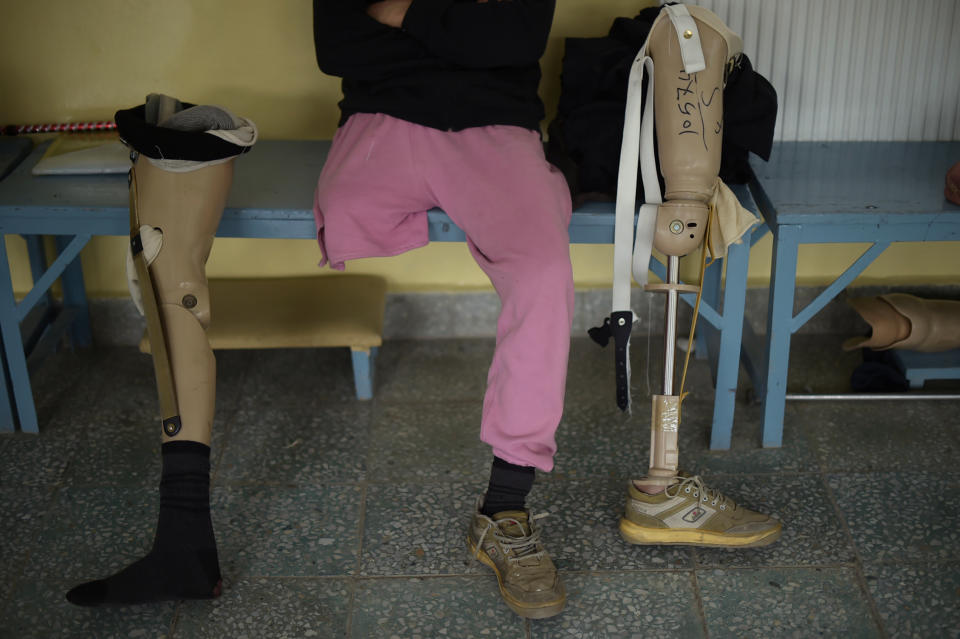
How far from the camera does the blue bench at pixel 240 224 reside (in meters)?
2.21

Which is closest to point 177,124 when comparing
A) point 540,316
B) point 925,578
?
point 540,316

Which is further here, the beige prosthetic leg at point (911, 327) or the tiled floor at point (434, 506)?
the beige prosthetic leg at point (911, 327)

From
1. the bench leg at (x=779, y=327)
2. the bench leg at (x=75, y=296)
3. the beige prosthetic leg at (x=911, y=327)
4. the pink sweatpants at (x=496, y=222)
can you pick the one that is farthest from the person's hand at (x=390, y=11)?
the beige prosthetic leg at (x=911, y=327)

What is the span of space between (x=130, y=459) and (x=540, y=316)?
3.38 feet

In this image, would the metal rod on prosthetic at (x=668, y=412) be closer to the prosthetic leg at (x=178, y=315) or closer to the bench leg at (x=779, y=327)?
the bench leg at (x=779, y=327)

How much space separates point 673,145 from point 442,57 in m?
0.52

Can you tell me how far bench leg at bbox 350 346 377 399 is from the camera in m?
2.50

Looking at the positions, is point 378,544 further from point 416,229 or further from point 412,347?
point 412,347

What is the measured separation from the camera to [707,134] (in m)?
1.92

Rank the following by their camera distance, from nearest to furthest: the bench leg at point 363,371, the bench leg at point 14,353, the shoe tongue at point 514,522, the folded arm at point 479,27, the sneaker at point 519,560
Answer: the sneaker at point 519,560 → the shoe tongue at point 514,522 → the folded arm at point 479,27 → the bench leg at point 14,353 → the bench leg at point 363,371

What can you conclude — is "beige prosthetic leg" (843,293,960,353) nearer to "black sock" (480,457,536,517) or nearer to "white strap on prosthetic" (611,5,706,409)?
"white strap on prosthetic" (611,5,706,409)

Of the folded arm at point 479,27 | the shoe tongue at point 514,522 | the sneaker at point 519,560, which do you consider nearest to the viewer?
the sneaker at point 519,560

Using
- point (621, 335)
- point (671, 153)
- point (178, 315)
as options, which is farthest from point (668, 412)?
point (178, 315)

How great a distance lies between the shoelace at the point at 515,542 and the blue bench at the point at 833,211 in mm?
682
